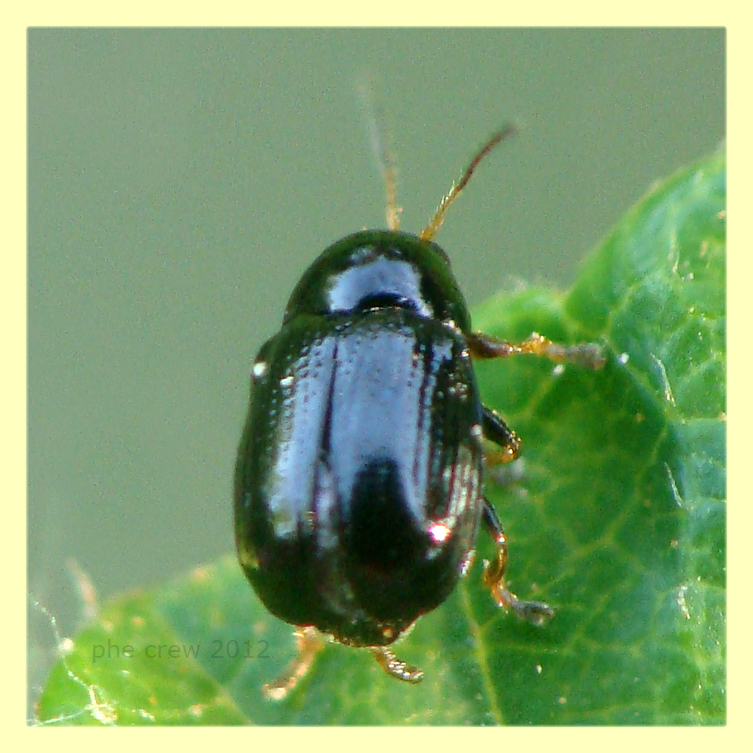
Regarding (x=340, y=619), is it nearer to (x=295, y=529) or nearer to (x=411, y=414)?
(x=295, y=529)

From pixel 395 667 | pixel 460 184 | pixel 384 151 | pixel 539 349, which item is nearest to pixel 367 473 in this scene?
pixel 395 667

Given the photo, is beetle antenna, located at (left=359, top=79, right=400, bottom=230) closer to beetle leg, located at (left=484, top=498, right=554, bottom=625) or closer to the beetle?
the beetle

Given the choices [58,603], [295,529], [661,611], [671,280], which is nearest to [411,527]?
[295,529]

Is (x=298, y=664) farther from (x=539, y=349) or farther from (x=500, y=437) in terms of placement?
(x=539, y=349)

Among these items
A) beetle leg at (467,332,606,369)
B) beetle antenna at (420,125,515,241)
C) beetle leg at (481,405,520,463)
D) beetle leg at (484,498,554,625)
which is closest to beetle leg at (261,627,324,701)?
beetle leg at (484,498,554,625)

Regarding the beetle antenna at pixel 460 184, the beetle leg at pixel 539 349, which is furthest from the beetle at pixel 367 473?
the beetle antenna at pixel 460 184
